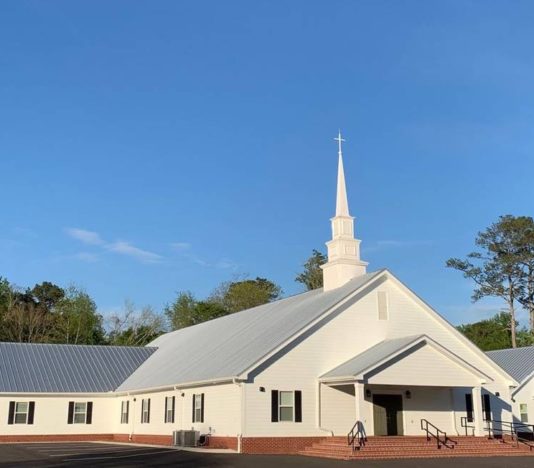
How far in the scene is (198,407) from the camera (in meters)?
32.1

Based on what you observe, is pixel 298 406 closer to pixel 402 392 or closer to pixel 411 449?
pixel 411 449

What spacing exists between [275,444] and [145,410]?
39.1 ft

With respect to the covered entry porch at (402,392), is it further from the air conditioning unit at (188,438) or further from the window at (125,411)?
the window at (125,411)

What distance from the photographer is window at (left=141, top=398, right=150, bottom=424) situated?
125 feet

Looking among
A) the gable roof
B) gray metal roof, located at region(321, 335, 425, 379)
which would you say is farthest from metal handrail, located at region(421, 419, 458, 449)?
gray metal roof, located at region(321, 335, 425, 379)

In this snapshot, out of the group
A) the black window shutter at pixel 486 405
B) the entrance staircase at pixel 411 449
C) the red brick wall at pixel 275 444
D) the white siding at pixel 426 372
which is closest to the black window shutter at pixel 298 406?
the red brick wall at pixel 275 444

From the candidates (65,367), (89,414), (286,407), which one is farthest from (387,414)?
(65,367)

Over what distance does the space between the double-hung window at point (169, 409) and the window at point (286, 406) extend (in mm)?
7360

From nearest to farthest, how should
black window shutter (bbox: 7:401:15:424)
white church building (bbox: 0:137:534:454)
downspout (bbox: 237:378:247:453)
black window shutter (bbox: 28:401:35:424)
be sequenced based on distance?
downspout (bbox: 237:378:247:453) < white church building (bbox: 0:137:534:454) < black window shutter (bbox: 7:401:15:424) < black window shutter (bbox: 28:401:35:424)

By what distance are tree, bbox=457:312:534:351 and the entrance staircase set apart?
43.2 meters

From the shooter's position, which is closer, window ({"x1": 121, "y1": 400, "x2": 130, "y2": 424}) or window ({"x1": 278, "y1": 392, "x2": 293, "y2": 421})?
window ({"x1": 278, "y1": 392, "x2": 293, "y2": 421})

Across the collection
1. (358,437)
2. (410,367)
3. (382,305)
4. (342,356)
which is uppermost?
(382,305)

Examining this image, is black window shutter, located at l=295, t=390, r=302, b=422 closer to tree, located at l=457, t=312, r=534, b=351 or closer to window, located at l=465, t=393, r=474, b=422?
window, located at l=465, t=393, r=474, b=422

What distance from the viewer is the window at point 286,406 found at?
95.6 ft
